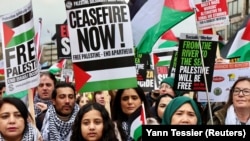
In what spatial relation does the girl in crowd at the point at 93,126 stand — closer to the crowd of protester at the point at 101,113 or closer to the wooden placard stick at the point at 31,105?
the crowd of protester at the point at 101,113

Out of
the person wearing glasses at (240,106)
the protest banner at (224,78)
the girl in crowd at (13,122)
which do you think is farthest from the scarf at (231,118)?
the girl in crowd at (13,122)

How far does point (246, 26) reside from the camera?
332 inches

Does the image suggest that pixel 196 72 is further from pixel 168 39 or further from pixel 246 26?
pixel 168 39

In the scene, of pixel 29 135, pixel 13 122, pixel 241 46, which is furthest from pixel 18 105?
pixel 241 46

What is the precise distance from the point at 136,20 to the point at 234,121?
2.12 metres

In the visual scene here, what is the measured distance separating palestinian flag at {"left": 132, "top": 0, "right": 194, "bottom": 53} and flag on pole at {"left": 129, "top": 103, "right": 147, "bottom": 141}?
1502 millimetres

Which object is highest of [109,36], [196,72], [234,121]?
[109,36]

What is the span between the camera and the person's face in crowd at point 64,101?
6.05 meters

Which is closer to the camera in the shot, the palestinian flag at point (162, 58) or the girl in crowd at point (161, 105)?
the girl in crowd at point (161, 105)

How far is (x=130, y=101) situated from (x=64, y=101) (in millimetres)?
675

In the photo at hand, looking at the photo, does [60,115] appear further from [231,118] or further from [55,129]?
[231,118]

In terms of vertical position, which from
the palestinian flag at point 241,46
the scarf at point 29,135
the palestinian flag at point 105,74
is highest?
the palestinian flag at point 241,46

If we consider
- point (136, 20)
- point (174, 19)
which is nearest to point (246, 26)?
point (174, 19)

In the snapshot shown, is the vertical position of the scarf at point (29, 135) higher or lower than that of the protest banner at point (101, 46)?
lower
